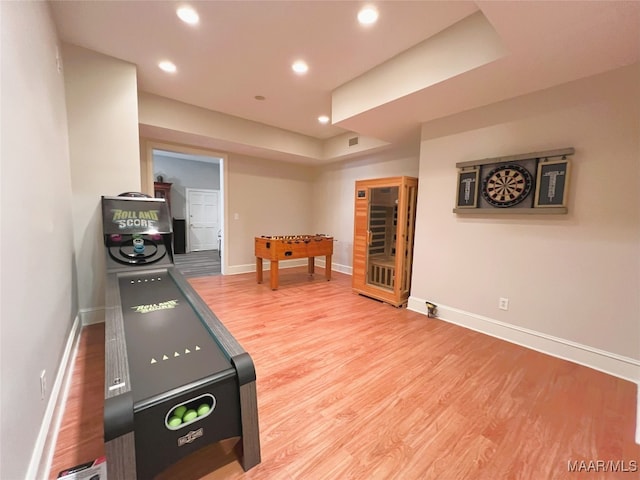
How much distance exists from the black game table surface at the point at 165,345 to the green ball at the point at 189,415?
0.13 meters

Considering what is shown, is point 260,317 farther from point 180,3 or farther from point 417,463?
point 180,3

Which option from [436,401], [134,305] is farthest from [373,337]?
[134,305]

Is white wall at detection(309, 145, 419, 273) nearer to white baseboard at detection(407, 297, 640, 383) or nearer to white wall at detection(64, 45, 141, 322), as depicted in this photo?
white baseboard at detection(407, 297, 640, 383)

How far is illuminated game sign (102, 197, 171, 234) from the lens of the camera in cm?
267

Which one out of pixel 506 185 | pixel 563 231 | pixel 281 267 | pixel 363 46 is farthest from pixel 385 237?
pixel 281 267

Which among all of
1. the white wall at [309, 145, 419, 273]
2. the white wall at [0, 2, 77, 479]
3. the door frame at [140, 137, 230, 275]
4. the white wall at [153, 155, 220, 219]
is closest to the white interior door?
the white wall at [153, 155, 220, 219]

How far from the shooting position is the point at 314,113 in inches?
160

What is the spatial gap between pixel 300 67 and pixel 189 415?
123 inches

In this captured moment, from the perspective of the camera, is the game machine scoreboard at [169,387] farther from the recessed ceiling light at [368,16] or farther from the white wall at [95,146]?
the recessed ceiling light at [368,16]

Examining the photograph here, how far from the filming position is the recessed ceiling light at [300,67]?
2.73m

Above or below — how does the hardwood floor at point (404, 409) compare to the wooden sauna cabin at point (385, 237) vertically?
below

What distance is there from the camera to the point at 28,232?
1.35m

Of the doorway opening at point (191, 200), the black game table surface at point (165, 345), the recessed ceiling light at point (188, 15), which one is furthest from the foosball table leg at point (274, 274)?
the recessed ceiling light at point (188, 15)

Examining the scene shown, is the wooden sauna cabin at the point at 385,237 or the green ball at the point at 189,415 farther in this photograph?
the wooden sauna cabin at the point at 385,237
